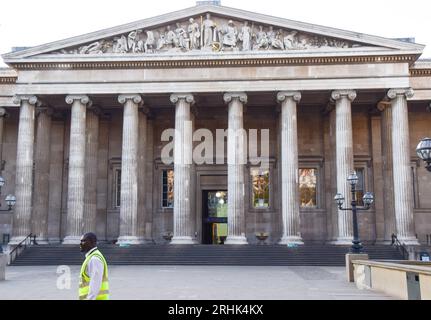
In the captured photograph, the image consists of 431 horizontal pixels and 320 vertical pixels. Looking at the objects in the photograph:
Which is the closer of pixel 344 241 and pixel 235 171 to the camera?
pixel 344 241

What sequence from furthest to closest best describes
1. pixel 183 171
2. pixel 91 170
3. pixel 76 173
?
1. pixel 91 170
2. pixel 76 173
3. pixel 183 171

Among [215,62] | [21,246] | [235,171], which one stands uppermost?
[215,62]

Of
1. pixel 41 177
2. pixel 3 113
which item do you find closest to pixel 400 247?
pixel 41 177

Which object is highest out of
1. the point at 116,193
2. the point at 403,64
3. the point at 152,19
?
the point at 152,19

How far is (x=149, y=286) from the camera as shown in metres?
18.8

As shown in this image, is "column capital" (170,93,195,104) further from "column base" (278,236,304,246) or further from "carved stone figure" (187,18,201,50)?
"column base" (278,236,304,246)

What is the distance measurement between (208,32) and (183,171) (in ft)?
29.4

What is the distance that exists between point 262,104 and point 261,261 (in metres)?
12.7

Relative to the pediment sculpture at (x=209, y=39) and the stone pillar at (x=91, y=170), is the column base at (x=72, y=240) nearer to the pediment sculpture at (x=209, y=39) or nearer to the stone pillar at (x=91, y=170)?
the stone pillar at (x=91, y=170)

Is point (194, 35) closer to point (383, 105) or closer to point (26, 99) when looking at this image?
point (26, 99)

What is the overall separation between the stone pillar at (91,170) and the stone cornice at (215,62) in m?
3.60

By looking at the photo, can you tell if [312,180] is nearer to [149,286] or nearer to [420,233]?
[420,233]

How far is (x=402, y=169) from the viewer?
32688mm
